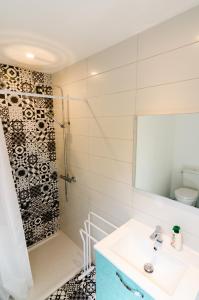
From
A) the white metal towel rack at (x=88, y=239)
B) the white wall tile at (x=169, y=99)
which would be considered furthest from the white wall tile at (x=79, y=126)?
the white metal towel rack at (x=88, y=239)

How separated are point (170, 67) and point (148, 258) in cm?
137

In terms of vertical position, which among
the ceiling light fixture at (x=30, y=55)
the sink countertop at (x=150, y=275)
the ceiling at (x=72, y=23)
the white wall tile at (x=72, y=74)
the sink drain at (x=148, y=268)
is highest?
the ceiling at (x=72, y=23)

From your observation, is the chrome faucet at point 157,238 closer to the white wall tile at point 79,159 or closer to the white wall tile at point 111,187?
the white wall tile at point 111,187

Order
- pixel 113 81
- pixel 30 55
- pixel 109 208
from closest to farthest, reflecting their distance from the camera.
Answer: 1. pixel 113 81
2. pixel 30 55
3. pixel 109 208

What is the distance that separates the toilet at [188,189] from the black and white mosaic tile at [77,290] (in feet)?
4.49

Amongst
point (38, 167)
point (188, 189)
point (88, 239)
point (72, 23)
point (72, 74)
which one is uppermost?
point (72, 23)

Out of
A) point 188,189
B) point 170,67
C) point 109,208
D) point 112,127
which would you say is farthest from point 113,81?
point 109,208

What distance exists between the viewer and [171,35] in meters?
1.10

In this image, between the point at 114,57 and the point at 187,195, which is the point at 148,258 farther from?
the point at 114,57

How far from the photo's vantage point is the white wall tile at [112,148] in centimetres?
145

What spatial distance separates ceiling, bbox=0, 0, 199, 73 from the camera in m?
0.97

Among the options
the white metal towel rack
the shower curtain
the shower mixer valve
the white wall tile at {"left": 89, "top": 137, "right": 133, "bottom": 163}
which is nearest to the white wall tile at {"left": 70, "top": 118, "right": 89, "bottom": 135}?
the white wall tile at {"left": 89, "top": 137, "right": 133, "bottom": 163}

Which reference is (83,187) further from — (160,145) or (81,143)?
(160,145)

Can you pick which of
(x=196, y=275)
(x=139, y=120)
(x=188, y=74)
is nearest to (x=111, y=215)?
(x=196, y=275)
